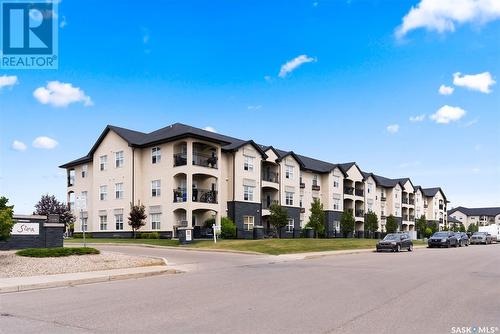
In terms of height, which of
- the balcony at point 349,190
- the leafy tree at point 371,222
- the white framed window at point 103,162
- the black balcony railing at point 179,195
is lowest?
the leafy tree at point 371,222

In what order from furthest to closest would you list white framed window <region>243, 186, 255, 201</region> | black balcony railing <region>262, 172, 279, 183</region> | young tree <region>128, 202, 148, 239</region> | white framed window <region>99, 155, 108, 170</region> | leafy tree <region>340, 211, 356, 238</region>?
leafy tree <region>340, 211, 356, 238</region> → black balcony railing <region>262, 172, 279, 183</region> → white framed window <region>99, 155, 108, 170</region> → white framed window <region>243, 186, 255, 201</region> → young tree <region>128, 202, 148, 239</region>

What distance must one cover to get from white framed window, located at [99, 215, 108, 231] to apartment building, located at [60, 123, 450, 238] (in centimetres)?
4

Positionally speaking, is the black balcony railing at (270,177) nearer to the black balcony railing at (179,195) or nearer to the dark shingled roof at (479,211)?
the black balcony railing at (179,195)

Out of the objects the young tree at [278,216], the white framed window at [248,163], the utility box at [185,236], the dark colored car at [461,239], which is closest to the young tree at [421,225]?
the dark colored car at [461,239]

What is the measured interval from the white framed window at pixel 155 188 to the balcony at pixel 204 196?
12.1 ft

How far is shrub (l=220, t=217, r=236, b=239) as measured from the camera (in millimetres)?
44938

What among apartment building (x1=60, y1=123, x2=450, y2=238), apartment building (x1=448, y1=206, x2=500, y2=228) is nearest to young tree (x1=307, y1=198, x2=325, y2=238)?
apartment building (x1=60, y1=123, x2=450, y2=238)

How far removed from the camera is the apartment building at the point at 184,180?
44906mm

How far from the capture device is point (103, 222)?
51375mm

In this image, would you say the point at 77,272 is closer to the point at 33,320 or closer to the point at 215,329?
the point at 33,320

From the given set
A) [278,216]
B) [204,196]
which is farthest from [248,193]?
[204,196]

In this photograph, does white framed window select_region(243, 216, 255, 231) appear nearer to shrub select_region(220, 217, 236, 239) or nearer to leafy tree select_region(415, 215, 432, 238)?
shrub select_region(220, 217, 236, 239)

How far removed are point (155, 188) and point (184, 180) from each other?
3.17 metres

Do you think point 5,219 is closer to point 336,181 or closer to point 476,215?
point 336,181
